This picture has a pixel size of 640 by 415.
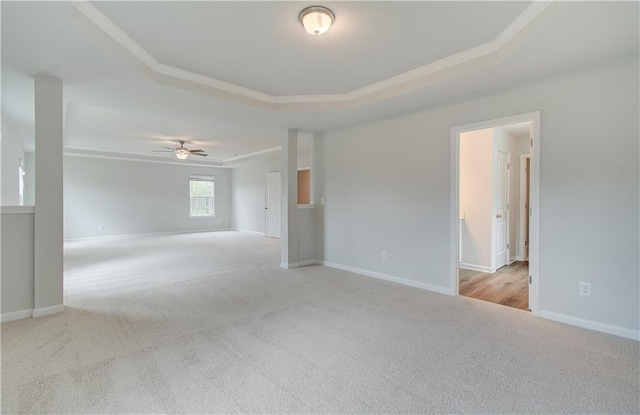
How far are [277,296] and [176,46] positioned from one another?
2.79m

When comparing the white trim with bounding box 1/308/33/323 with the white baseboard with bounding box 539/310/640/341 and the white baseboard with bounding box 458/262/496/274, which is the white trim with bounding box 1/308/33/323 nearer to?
the white baseboard with bounding box 539/310/640/341

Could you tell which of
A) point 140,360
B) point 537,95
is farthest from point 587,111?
point 140,360

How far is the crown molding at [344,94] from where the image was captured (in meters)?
2.26

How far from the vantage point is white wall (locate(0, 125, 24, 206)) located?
466 cm

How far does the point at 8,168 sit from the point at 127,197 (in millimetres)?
4126

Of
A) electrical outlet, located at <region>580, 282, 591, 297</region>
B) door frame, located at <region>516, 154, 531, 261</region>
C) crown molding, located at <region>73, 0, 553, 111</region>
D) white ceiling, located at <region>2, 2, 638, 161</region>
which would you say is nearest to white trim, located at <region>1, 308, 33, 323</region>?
white ceiling, located at <region>2, 2, 638, 161</region>

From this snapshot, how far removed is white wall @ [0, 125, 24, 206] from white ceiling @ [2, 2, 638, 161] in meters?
1.01

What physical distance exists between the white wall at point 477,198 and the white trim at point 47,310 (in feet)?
18.1

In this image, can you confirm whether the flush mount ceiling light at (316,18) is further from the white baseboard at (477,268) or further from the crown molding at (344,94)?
the white baseboard at (477,268)

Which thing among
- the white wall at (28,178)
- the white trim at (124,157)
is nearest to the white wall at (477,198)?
the white trim at (124,157)

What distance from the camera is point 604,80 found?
103 inches

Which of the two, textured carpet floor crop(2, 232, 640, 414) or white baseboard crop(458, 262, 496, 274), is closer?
textured carpet floor crop(2, 232, 640, 414)

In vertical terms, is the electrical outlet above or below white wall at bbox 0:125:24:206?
below

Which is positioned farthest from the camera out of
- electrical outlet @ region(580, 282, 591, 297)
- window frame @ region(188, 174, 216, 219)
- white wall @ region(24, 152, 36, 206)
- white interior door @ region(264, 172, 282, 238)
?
window frame @ region(188, 174, 216, 219)
